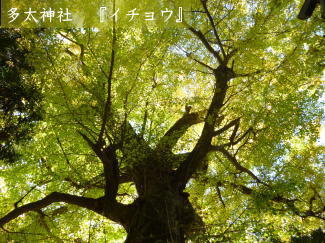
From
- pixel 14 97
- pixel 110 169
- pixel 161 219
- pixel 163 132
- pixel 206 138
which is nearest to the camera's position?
pixel 14 97

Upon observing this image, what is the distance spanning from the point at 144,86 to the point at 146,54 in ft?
2.92

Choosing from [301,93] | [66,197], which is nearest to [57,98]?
[66,197]

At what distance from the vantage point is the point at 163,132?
798 cm

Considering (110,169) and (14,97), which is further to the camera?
(110,169)

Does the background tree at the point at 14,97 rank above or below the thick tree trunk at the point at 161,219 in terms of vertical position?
above

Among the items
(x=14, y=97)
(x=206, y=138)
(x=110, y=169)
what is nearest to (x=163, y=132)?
(x=206, y=138)

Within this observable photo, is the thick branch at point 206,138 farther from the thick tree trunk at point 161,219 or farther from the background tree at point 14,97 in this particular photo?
the background tree at point 14,97

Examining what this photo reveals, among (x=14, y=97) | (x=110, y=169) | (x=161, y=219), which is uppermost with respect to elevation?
(x=14, y=97)

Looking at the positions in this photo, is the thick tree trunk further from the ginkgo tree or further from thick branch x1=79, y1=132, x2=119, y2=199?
thick branch x1=79, y1=132, x2=119, y2=199

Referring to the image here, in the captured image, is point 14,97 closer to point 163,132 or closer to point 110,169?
point 110,169

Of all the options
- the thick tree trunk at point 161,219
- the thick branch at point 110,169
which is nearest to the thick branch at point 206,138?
the thick tree trunk at point 161,219

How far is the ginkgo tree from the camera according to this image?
21.1ft

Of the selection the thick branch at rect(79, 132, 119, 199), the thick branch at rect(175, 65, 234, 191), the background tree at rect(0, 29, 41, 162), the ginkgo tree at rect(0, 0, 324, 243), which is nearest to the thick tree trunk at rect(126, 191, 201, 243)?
the ginkgo tree at rect(0, 0, 324, 243)

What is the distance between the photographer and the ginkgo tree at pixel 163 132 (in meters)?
6.43
